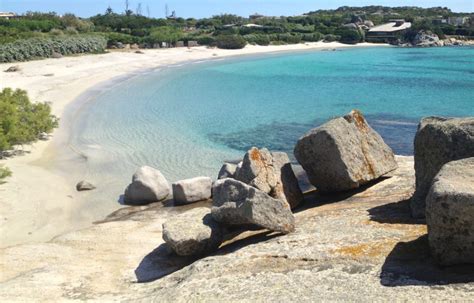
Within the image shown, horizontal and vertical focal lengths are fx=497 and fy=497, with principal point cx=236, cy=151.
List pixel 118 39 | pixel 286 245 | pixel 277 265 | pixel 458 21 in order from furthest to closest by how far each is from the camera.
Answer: pixel 458 21
pixel 118 39
pixel 286 245
pixel 277 265

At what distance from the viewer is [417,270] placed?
6.29 metres

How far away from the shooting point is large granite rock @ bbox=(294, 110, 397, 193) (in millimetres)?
10883

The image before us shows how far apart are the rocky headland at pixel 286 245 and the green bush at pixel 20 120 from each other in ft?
26.2

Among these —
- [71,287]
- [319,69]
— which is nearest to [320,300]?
[71,287]

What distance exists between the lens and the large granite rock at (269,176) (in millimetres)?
10969

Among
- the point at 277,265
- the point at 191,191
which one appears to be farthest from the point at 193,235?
the point at 191,191

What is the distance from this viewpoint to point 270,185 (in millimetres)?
11070

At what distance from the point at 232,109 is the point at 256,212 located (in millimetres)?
24867

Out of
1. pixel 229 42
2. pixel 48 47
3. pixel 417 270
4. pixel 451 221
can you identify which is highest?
pixel 229 42

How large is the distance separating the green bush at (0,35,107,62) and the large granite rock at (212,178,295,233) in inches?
1820

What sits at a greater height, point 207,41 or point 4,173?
point 207,41

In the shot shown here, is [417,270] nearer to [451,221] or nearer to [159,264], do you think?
[451,221]

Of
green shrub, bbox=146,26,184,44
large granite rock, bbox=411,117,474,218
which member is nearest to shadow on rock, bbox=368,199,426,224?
large granite rock, bbox=411,117,474,218

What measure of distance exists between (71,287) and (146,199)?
661 cm
